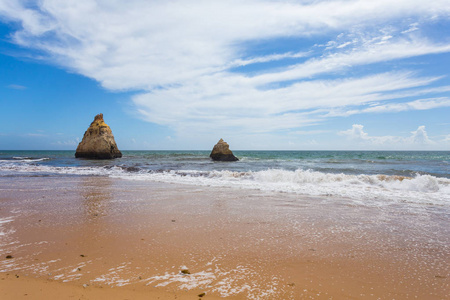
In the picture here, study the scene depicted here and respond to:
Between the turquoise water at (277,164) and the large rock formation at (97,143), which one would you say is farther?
the large rock formation at (97,143)

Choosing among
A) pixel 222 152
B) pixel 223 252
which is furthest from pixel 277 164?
pixel 223 252

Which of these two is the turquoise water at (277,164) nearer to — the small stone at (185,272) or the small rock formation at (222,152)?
the small rock formation at (222,152)

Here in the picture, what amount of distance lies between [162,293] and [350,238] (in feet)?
10.8

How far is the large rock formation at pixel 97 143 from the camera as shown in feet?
114

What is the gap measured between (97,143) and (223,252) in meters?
35.9

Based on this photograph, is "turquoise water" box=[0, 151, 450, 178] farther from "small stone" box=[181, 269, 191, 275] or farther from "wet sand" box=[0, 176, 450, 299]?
"small stone" box=[181, 269, 191, 275]

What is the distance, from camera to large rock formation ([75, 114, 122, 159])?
34688mm

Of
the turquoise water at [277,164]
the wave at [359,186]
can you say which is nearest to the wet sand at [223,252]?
the wave at [359,186]

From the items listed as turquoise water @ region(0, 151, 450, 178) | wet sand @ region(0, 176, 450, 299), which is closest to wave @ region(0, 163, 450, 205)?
wet sand @ region(0, 176, 450, 299)

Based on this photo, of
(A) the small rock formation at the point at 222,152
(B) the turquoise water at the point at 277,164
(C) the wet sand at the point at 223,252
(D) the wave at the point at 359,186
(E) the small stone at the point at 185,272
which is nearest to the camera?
(C) the wet sand at the point at 223,252

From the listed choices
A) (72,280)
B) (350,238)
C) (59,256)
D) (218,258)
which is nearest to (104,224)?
(59,256)

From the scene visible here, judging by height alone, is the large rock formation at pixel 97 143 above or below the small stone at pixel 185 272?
above

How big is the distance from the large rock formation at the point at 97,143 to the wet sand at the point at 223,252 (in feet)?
99.9

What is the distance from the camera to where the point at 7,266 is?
308cm
